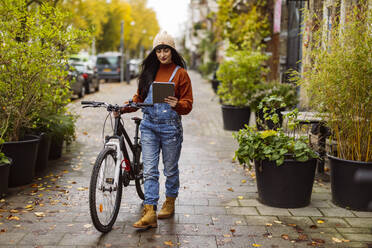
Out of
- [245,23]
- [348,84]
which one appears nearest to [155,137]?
[348,84]

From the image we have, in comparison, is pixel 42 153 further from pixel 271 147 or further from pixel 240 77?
pixel 240 77

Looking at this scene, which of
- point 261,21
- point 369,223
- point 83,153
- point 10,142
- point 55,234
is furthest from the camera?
point 261,21

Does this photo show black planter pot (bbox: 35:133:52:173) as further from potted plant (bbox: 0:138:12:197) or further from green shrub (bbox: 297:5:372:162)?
green shrub (bbox: 297:5:372:162)

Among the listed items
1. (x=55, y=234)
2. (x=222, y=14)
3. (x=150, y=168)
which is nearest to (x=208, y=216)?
(x=150, y=168)

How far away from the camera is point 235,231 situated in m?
4.72

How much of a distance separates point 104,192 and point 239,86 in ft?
24.3

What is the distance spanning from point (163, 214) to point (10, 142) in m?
2.17

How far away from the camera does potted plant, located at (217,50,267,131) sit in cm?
1135

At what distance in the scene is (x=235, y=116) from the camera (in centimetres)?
1134

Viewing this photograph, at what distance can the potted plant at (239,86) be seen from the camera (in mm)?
11349

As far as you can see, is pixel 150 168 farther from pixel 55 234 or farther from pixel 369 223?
pixel 369 223

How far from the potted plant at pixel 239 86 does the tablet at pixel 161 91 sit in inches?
272

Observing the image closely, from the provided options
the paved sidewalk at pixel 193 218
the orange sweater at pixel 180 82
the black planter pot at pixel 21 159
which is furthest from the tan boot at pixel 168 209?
the black planter pot at pixel 21 159

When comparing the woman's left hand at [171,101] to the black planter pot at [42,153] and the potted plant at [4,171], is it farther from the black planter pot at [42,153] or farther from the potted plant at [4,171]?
the black planter pot at [42,153]
